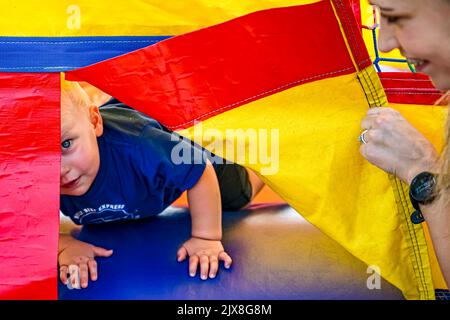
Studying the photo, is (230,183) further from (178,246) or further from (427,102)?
(427,102)

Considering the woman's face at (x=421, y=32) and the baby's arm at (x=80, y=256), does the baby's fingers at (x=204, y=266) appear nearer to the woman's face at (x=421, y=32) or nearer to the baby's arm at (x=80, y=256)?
the baby's arm at (x=80, y=256)

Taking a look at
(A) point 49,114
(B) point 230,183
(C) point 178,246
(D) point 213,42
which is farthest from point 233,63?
(B) point 230,183

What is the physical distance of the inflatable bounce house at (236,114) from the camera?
1.09 meters

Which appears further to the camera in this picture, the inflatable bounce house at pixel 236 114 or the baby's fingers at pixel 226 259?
the baby's fingers at pixel 226 259

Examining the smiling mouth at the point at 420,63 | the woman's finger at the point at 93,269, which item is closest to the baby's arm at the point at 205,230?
the woman's finger at the point at 93,269

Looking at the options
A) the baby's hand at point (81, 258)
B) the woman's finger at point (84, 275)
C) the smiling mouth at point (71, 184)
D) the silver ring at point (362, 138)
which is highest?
the smiling mouth at point (71, 184)

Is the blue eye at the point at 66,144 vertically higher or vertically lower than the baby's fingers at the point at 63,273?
higher

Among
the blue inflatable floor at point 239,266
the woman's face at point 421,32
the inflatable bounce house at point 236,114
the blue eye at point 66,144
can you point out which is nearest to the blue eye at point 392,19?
the woman's face at point 421,32

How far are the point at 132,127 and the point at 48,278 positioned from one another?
48 cm

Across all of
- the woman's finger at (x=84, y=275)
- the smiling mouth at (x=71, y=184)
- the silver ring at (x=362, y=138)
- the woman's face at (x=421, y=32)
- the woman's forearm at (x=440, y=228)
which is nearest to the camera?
the woman's face at (x=421, y=32)

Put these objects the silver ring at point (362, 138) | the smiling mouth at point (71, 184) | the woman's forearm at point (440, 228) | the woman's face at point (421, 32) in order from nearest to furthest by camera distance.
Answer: the woman's face at point (421, 32), the woman's forearm at point (440, 228), the silver ring at point (362, 138), the smiling mouth at point (71, 184)

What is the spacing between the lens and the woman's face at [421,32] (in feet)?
3.01

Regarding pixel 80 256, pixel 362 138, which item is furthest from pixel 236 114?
pixel 80 256
